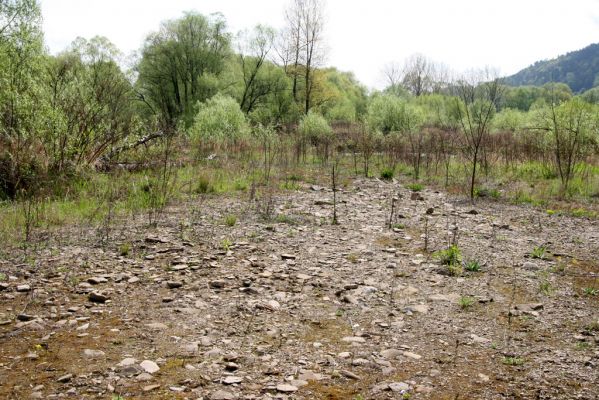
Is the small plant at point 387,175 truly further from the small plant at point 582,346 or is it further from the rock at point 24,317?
the rock at point 24,317

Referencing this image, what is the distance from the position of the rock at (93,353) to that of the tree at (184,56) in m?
38.8

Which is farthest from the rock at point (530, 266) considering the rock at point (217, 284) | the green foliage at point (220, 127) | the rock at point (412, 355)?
the green foliage at point (220, 127)

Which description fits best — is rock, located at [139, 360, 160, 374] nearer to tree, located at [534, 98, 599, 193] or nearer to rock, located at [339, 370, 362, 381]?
rock, located at [339, 370, 362, 381]

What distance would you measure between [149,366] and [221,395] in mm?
801

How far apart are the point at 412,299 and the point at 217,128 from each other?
19.3m

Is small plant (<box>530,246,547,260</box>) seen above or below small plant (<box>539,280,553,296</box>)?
above

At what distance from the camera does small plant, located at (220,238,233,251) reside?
7.27 metres

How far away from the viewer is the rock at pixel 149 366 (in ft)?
12.6

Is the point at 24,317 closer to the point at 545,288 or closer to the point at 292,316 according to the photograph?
the point at 292,316

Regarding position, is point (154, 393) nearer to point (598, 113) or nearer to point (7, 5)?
point (7, 5)

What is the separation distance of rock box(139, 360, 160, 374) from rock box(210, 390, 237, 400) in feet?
2.14

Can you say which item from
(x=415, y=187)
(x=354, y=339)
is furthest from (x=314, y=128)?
(x=354, y=339)

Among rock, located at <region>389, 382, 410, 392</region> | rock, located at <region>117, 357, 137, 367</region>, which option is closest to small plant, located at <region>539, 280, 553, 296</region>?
rock, located at <region>389, 382, 410, 392</region>

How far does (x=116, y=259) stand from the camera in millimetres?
6453
